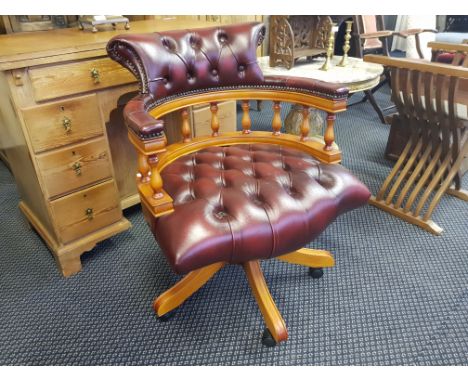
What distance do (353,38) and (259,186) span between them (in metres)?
2.50

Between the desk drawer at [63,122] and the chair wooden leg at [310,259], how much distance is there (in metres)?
0.87

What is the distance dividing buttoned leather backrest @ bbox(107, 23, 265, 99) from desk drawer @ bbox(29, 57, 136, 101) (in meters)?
0.18

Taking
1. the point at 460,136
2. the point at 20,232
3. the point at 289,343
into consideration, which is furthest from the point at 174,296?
the point at 460,136

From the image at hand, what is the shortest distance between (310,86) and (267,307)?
2.39 feet

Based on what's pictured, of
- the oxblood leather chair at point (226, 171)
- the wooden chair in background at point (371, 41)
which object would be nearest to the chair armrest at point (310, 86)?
the oxblood leather chair at point (226, 171)

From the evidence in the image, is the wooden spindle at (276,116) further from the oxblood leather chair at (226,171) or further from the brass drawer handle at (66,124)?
the brass drawer handle at (66,124)

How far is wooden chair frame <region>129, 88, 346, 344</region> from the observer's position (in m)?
0.97

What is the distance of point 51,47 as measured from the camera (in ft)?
3.82

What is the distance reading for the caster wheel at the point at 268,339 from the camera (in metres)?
1.16

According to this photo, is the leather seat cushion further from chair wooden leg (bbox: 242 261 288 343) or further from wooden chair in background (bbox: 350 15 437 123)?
wooden chair in background (bbox: 350 15 437 123)

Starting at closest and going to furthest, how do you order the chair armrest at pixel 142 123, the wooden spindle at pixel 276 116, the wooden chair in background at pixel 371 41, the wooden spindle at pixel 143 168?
the chair armrest at pixel 142 123
the wooden spindle at pixel 143 168
the wooden spindle at pixel 276 116
the wooden chair in background at pixel 371 41

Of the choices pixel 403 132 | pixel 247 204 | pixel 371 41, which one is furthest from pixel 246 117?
pixel 371 41

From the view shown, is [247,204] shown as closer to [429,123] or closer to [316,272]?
[316,272]
